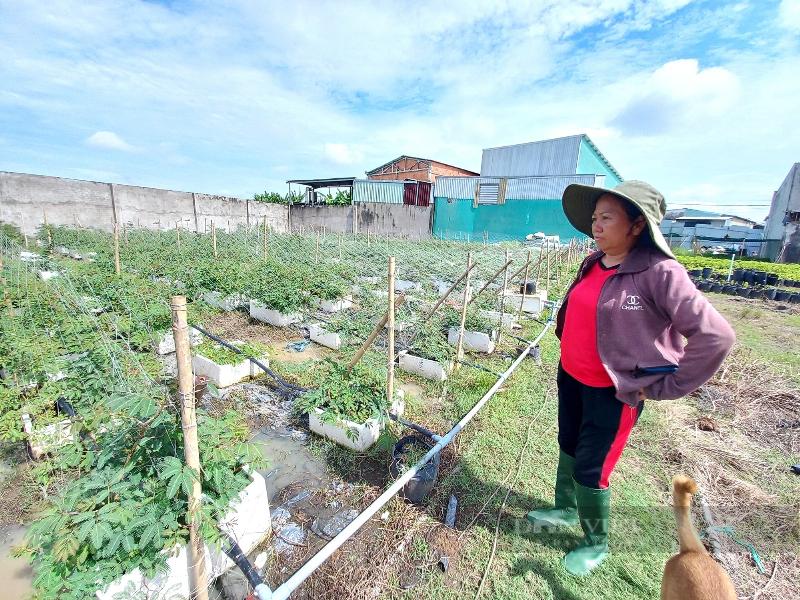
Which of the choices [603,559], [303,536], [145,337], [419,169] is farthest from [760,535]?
[419,169]

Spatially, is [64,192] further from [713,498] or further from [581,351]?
[713,498]

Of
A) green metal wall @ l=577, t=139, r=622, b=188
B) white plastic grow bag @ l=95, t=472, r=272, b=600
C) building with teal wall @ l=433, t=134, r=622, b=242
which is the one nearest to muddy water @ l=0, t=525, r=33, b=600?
white plastic grow bag @ l=95, t=472, r=272, b=600

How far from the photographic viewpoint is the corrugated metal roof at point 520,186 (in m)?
17.1

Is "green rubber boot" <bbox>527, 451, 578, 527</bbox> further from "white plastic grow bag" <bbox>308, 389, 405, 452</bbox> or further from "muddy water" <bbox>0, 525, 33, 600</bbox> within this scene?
"muddy water" <bbox>0, 525, 33, 600</bbox>

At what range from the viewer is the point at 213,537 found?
146cm

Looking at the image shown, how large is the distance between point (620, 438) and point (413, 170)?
93.5ft

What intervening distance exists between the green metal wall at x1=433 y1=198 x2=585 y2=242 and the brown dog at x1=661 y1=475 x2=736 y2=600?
17.7 m

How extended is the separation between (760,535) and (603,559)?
1178mm

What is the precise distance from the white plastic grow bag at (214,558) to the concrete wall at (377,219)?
20609mm

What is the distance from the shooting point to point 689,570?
1.30 metres

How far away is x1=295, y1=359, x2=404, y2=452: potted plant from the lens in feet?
9.37

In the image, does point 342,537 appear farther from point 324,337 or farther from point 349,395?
point 324,337

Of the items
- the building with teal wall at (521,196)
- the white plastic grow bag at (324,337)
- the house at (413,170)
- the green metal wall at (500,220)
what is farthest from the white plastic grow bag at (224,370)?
the house at (413,170)

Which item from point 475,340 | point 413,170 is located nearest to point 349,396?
point 475,340
